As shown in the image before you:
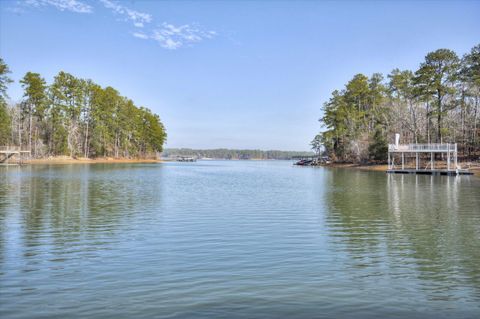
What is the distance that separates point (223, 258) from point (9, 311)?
568 centimetres

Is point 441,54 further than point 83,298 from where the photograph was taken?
Yes

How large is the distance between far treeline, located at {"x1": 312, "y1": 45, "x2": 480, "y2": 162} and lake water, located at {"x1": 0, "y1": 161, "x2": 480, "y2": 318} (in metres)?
55.6

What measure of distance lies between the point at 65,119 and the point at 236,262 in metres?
102

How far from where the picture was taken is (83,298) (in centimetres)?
829

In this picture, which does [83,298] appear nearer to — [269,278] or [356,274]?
[269,278]

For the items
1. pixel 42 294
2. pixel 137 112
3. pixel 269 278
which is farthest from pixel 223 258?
pixel 137 112

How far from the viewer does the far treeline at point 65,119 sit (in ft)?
310

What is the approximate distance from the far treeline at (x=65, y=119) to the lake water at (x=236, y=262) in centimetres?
7534

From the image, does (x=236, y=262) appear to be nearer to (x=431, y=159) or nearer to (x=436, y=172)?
(x=436, y=172)

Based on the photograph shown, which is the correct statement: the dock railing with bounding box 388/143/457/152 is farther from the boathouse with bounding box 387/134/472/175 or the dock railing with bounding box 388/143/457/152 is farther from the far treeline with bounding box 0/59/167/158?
the far treeline with bounding box 0/59/167/158

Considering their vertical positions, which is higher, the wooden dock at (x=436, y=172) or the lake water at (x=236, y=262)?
the wooden dock at (x=436, y=172)

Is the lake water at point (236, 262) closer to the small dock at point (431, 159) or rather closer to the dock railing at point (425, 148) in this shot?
the dock railing at point (425, 148)

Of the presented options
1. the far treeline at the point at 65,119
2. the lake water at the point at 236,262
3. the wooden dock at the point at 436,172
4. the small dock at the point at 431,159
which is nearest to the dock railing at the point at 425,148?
the small dock at the point at 431,159

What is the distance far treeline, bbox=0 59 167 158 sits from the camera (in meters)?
94.4
